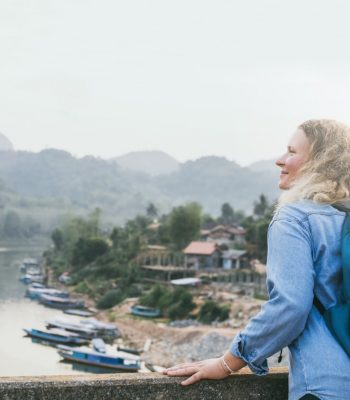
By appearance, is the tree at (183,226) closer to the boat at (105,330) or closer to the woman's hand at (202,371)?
the boat at (105,330)

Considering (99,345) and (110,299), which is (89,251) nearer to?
(110,299)

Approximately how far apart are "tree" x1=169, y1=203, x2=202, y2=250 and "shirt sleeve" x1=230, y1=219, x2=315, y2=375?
1648 inches

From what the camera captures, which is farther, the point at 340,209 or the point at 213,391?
the point at 213,391

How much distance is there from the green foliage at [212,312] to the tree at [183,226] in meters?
14.8

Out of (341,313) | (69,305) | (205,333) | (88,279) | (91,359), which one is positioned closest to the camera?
(341,313)

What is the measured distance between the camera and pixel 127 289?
119 feet

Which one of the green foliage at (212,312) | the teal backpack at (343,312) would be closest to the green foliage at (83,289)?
the green foliage at (212,312)

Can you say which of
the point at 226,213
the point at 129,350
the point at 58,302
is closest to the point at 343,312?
the point at 129,350

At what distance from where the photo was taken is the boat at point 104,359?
2127cm

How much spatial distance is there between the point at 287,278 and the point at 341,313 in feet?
0.50

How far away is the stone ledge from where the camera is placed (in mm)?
1831

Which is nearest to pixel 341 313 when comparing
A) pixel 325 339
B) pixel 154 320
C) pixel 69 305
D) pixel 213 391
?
pixel 325 339

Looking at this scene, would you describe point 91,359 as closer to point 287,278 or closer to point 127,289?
point 127,289

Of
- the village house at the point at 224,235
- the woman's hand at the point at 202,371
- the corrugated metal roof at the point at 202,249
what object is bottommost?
the corrugated metal roof at the point at 202,249
